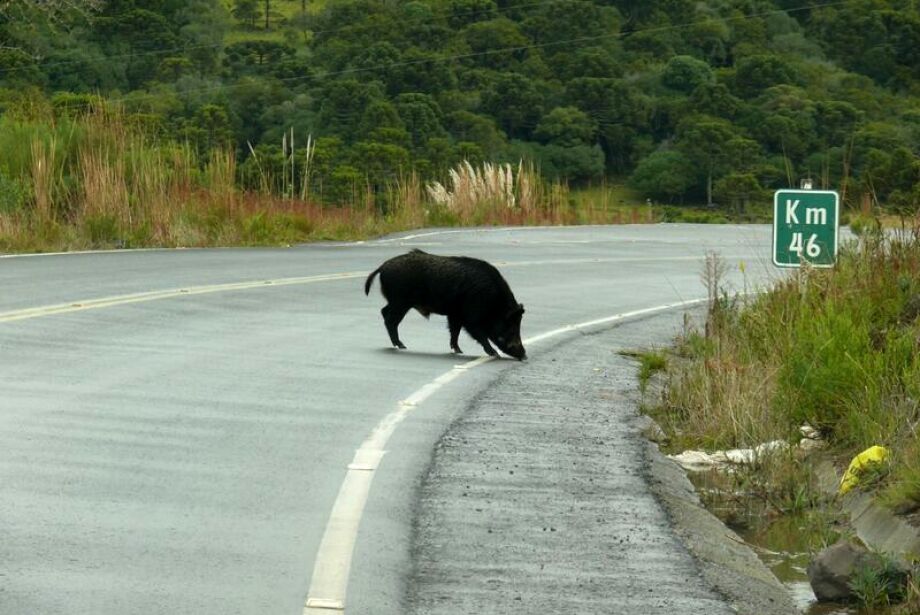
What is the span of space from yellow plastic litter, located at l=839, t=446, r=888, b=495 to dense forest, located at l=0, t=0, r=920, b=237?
176ft

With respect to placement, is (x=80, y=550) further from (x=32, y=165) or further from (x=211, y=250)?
(x=32, y=165)

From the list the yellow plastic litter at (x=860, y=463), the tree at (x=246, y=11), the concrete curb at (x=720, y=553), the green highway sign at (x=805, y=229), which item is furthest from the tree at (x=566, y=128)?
the yellow plastic litter at (x=860, y=463)

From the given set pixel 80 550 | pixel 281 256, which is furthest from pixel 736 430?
pixel 281 256

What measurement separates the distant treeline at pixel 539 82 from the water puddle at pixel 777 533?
5433 centimetres

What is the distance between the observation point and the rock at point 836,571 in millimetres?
7422

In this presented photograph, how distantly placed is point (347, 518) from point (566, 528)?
993mm

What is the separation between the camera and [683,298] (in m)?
22.9

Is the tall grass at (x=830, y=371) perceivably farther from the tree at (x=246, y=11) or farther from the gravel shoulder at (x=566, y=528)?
the tree at (x=246, y=11)

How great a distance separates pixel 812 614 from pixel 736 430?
4013 millimetres

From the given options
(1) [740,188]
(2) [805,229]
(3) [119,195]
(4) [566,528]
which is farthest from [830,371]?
(1) [740,188]

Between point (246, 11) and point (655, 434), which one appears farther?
point (246, 11)

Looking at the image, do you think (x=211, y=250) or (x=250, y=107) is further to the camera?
(x=250, y=107)

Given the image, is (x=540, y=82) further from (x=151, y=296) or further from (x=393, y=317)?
(x=393, y=317)

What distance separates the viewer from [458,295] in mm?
15180
